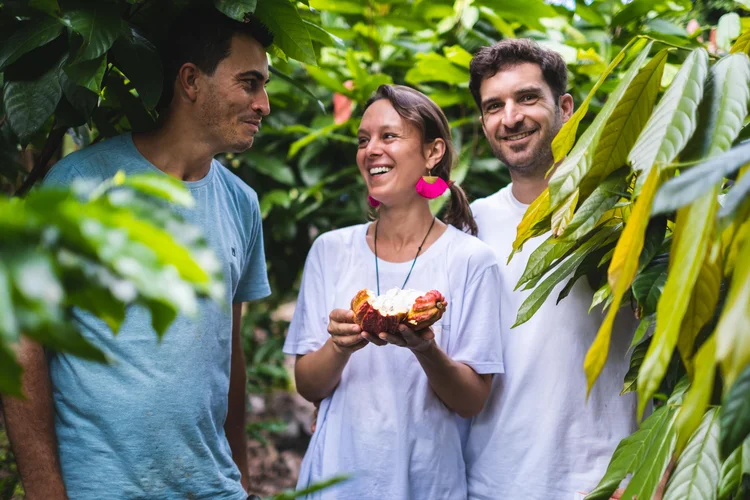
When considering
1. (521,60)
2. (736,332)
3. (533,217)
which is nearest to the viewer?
(736,332)

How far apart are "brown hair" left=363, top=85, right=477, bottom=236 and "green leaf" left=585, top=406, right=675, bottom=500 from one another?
35.8 inches

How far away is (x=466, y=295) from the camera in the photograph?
1.67m

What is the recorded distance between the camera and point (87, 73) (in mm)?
1223

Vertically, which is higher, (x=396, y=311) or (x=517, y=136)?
(x=517, y=136)

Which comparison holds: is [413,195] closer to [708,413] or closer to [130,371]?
[130,371]

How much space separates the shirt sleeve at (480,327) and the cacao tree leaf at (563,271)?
1.19ft

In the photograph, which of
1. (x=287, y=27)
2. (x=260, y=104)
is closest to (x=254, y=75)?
(x=260, y=104)

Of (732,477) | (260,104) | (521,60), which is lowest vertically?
(732,477)

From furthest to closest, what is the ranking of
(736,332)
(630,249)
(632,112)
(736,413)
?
1. (632,112)
2. (630,249)
3. (736,413)
4. (736,332)

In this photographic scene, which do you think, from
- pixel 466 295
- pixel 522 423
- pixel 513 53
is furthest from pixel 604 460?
pixel 513 53

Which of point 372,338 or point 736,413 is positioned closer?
point 736,413

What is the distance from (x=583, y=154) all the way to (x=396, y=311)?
0.61 meters

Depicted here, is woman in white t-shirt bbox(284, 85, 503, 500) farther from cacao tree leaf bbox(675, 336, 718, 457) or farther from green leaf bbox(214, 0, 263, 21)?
cacao tree leaf bbox(675, 336, 718, 457)

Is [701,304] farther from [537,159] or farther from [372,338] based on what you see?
[537,159]
